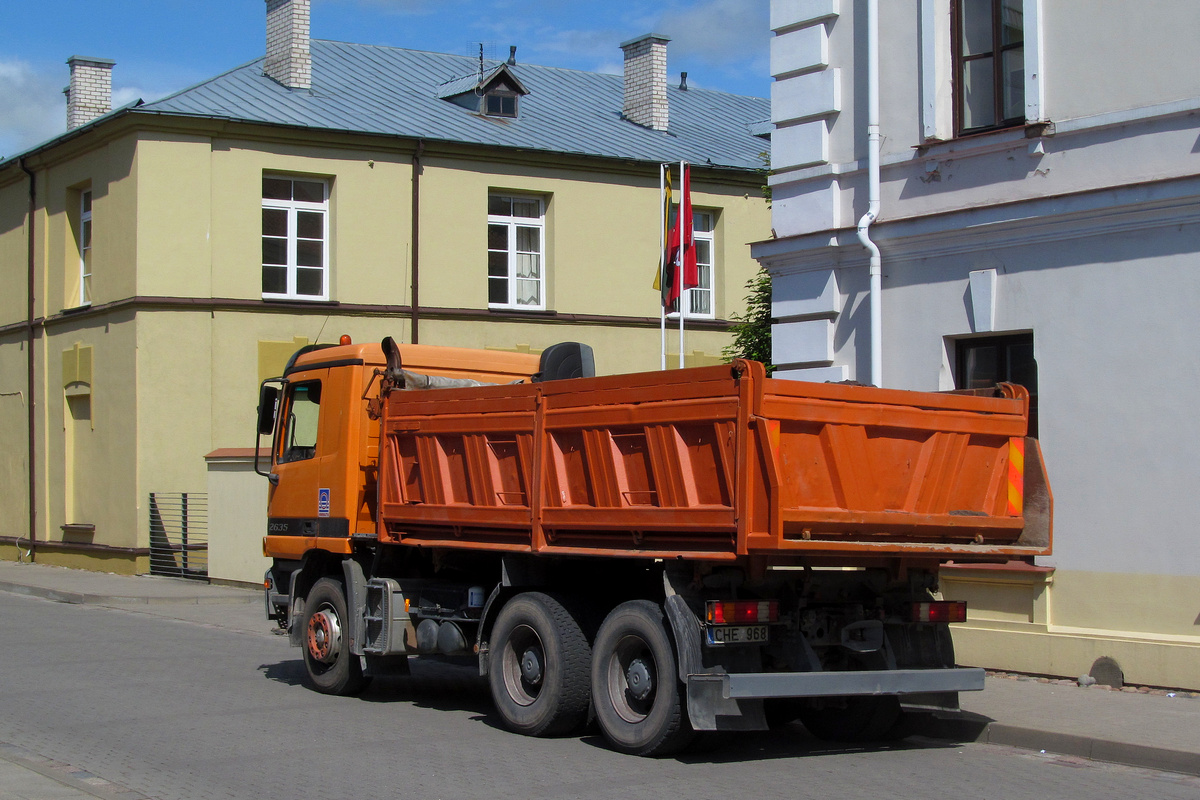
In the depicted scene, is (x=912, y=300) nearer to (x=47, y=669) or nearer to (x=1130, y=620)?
(x=1130, y=620)

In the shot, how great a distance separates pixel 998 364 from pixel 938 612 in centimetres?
392

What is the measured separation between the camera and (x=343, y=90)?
2700 cm

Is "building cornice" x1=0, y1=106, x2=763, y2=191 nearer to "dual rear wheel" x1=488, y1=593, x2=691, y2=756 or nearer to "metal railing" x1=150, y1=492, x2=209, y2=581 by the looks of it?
"metal railing" x1=150, y1=492, x2=209, y2=581

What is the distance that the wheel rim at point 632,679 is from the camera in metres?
8.53

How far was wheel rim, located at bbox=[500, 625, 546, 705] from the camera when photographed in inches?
368

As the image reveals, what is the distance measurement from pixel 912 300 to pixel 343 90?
17196 mm

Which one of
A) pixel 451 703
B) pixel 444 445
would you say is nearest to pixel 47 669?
pixel 451 703

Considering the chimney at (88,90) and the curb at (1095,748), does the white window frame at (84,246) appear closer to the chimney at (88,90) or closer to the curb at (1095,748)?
the chimney at (88,90)

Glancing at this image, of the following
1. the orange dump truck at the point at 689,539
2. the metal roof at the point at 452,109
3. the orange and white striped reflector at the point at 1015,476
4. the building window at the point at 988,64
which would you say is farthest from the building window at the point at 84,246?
the orange and white striped reflector at the point at 1015,476

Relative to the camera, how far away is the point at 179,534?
77.2 ft

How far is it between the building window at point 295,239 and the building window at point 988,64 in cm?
1509

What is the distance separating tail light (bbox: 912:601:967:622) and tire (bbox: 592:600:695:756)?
1.71 metres

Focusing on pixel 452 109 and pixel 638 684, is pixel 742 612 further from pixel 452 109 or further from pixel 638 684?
pixel 452 109

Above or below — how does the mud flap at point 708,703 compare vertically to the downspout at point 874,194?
below
